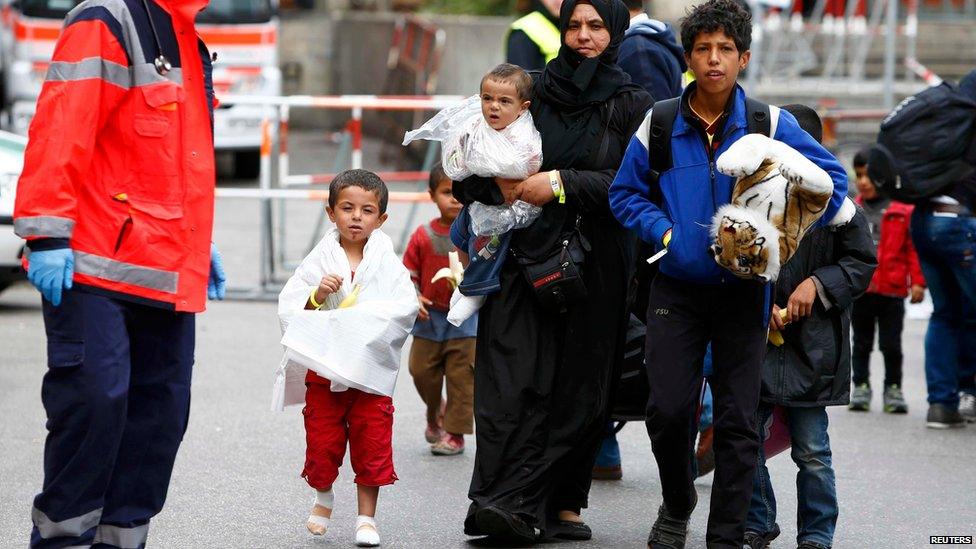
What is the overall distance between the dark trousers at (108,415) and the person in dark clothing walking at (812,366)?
2.14 m

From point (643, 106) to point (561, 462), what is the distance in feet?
4.47

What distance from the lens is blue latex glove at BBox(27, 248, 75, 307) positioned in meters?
4.31

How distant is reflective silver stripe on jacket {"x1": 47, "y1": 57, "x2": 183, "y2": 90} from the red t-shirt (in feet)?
8.96

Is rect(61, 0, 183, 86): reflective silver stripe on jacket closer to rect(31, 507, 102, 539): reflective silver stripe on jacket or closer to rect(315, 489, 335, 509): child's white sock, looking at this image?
rect(31, 507, 102, 539): reflective silver stripe on jacket

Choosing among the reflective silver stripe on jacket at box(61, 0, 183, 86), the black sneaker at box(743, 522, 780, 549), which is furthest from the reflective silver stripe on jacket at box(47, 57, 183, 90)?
the black sneaker at box(743, 522, 780, 549)

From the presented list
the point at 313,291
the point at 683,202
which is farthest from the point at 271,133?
the point at 683,202

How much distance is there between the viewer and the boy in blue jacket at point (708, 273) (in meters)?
5.19

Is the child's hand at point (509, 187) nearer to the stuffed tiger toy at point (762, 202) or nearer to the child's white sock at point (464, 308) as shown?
the child's white sock at point (464, 308)

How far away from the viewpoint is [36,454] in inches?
278

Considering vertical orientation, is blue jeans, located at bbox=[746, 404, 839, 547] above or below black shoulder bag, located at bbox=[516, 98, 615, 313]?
below

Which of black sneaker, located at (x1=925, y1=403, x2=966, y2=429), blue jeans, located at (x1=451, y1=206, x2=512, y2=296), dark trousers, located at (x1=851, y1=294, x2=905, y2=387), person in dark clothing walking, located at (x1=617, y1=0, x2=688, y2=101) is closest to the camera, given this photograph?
blue jeans, located at (x1=451, y1=206, x2=512, y2=296)

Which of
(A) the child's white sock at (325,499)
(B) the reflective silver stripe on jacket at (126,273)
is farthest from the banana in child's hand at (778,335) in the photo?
(B) the reflective silver stripe on jacket at (126,273)

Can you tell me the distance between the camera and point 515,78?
18.5 feet

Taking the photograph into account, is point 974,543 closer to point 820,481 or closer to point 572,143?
point 820,481
